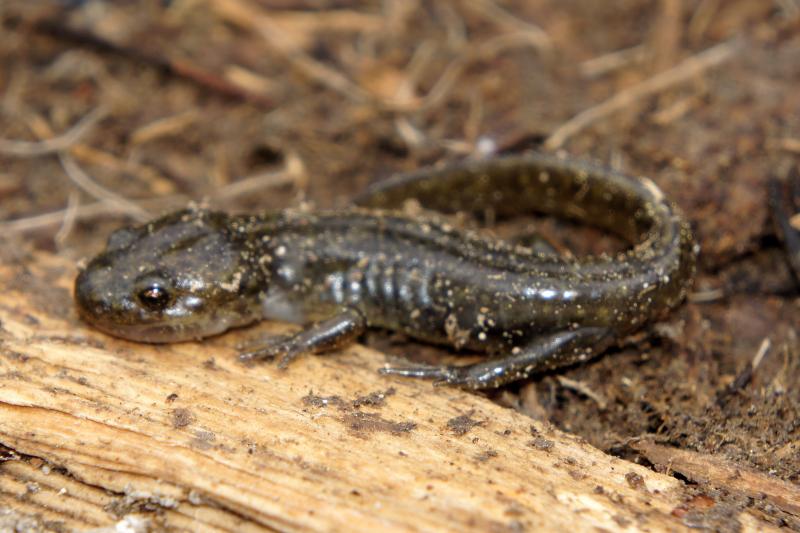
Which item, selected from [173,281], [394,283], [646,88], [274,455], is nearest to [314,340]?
[394,283]

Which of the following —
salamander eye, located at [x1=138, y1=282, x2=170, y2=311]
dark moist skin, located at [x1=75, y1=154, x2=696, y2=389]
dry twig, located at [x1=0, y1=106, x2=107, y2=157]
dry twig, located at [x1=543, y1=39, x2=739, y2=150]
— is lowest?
dry twig, located at [x1=0, y1=106, x2=107, y2=157]

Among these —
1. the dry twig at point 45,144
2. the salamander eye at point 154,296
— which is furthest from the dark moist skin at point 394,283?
the dry twig at point 45,144

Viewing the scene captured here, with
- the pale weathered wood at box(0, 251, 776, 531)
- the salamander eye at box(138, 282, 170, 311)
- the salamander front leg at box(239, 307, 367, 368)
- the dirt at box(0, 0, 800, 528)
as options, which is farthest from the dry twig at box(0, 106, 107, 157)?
the salamander front leg at box(239, 307, 367, 368)

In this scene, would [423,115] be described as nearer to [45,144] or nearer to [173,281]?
[173,281]

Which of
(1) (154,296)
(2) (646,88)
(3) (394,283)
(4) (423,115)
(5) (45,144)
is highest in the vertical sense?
(2) (646,88)

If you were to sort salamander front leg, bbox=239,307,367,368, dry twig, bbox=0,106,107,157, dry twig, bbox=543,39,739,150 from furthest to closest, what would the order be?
dry twig, bbox=0,106,107,157, dry twig, bbox=543,39,739,150, salamander front leg, bbox=239,307,367,368

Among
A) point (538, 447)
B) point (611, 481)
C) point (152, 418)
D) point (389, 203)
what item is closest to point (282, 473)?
point (152, 418)

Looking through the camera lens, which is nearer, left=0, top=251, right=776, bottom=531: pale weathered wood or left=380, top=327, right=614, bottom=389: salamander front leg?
left=0, top=251, right=776, bottom=531: pale weathered wood

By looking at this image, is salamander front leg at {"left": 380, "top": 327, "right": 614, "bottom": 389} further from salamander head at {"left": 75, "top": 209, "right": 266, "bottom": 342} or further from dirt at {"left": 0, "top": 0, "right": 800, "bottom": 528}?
salamander head at {"left": 75, "top": 209, "right": 266, "bottom": 342}
